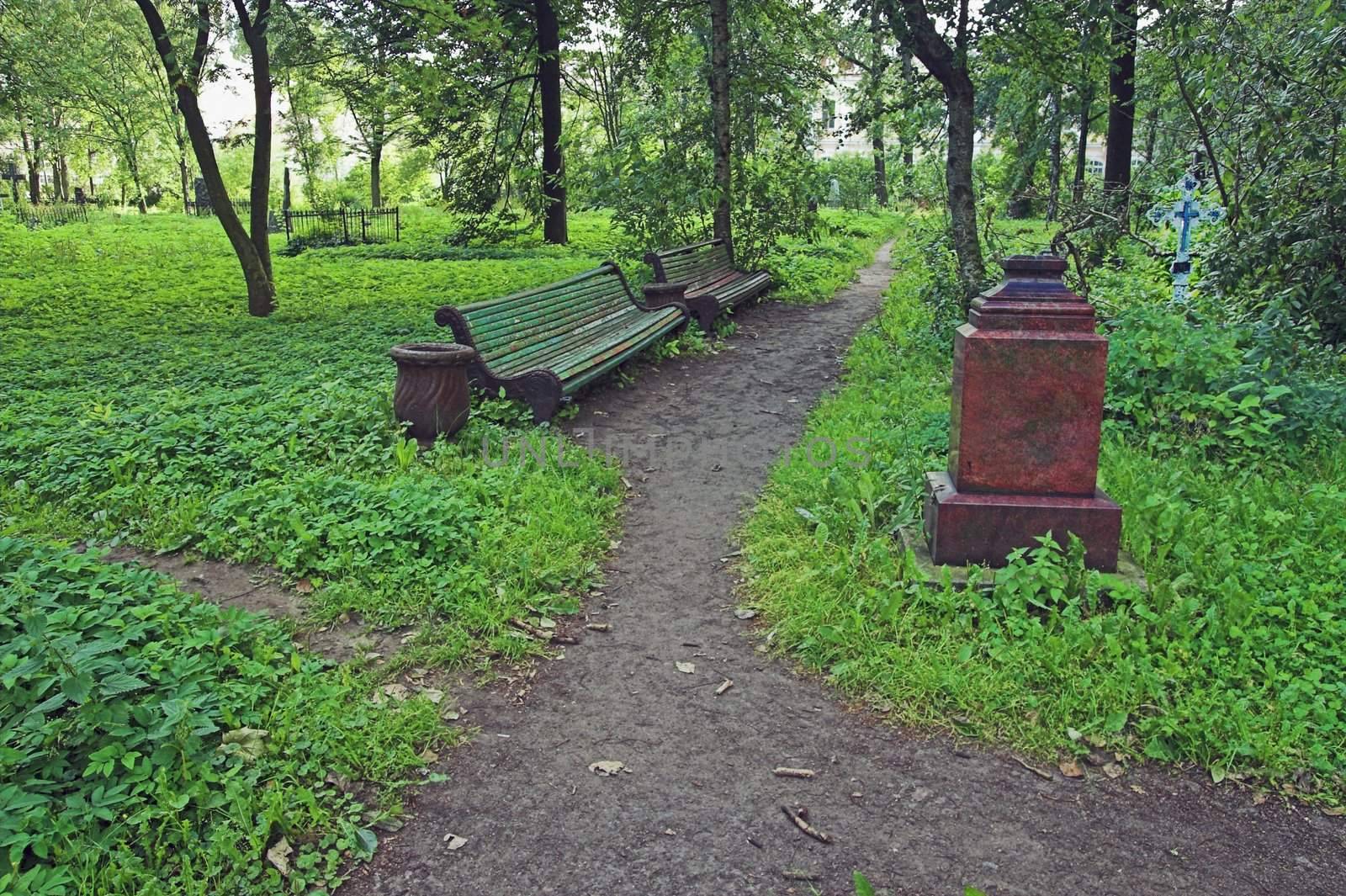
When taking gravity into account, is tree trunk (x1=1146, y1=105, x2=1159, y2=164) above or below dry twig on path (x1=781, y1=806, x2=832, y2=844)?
above

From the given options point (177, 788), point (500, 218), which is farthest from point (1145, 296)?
point (500, 218)

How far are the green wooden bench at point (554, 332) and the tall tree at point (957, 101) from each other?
2777 millimetres

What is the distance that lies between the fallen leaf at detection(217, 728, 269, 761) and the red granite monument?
270cm

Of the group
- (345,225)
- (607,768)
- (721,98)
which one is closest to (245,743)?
(607,768)

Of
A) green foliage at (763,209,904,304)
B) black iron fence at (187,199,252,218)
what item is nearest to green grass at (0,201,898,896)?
green foliage at (763,209,904,304)

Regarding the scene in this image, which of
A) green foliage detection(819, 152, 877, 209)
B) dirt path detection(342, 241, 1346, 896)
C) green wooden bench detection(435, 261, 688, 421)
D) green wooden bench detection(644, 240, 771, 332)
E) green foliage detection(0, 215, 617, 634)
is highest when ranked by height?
green foliage detection(819, 152, 877, 209)

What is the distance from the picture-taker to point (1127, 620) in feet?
12.0

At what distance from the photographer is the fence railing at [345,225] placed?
21.2 m

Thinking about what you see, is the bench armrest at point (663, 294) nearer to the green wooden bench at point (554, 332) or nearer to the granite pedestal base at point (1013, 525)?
the green wooden bench at point (554, 332)

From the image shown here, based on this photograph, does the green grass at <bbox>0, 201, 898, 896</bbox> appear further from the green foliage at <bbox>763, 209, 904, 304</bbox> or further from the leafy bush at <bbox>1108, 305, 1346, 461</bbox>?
the green foliage at <bbox>763, 209, 904, 304</bbox>

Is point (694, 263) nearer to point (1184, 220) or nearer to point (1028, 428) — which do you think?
point (1184, 220)

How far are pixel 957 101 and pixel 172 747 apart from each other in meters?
8.48

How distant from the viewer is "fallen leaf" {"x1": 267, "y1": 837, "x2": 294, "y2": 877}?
261 centimetres

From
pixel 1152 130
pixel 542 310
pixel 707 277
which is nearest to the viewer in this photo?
pixel 542 310
